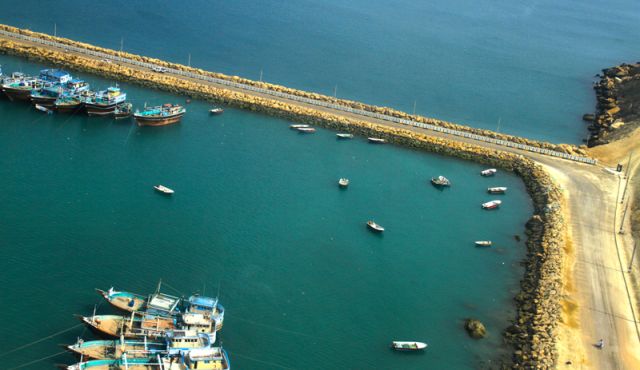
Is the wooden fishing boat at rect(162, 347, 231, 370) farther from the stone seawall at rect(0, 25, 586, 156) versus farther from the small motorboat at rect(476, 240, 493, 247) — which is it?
the stone seawall at rect(0, 25, 586, 156)

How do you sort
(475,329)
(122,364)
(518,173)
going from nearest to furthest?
(122,364) < (475,329) < (518,173)

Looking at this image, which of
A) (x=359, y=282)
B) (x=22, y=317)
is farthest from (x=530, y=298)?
(x=22, y=317)

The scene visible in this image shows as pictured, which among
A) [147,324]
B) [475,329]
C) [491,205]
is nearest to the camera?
[147,324]

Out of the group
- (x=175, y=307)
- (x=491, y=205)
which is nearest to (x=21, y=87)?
(x=175, y=307)

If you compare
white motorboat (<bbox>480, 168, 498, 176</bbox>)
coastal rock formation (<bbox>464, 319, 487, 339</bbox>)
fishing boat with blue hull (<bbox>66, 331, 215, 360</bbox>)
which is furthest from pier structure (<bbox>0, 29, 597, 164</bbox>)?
fishing boat with blue hull (<bbox>66, 331, 215, 360</bbox>)

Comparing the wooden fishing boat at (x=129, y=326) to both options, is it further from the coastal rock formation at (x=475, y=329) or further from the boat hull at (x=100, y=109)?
Answer: the boat hull at (x=100, y=109)

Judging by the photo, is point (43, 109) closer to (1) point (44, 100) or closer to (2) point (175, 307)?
(1) point (44, 100)
